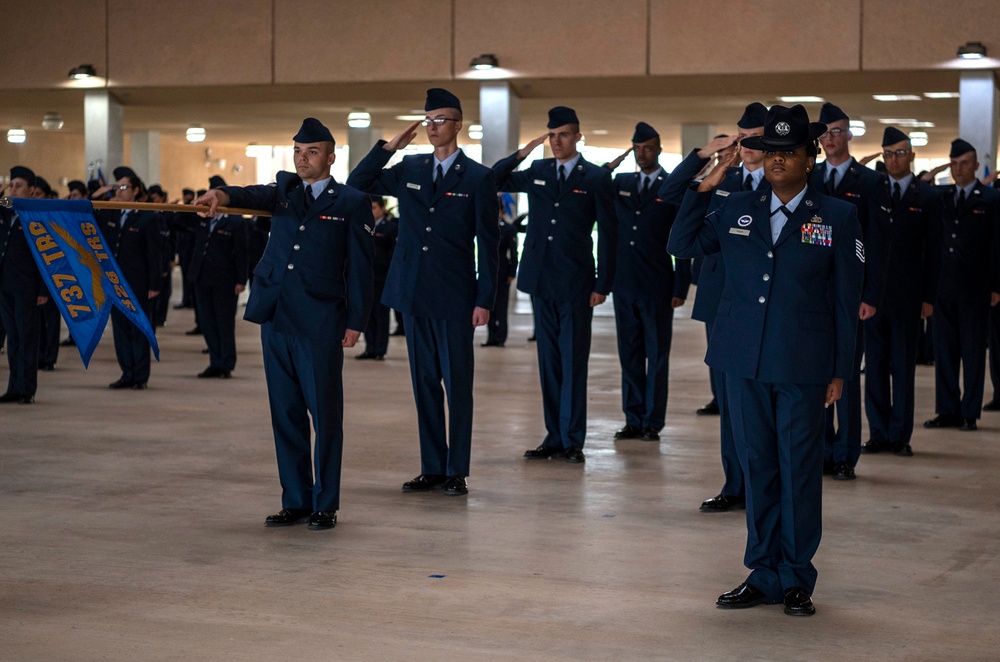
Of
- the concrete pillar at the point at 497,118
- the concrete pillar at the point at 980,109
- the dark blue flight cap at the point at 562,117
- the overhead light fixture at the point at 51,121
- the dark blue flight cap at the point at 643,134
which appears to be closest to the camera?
the dark blue flight cap at the point at 562,117

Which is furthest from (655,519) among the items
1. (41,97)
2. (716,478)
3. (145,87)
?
(41,97)

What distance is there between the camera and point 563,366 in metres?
7.68

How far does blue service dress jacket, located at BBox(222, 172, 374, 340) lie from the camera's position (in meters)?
5.73

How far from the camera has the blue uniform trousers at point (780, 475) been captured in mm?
4504

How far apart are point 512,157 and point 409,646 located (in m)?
3.61

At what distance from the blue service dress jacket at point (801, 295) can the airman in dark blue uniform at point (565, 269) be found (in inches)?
123

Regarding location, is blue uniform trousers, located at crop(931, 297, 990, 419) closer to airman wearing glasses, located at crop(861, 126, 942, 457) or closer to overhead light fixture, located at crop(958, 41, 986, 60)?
airman wearing glasses, located at crop(861, 126, 942, 457)

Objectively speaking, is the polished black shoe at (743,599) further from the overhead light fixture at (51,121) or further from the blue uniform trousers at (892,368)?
the overhead light fixture at (51,121)

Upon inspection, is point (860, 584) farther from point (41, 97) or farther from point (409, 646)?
point (41, 97)

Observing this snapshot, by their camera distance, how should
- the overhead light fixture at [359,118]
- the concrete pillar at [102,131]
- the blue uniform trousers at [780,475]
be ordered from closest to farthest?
the blue uniform trousers at [780,475]
the concrete pillar at [102,131]
the overhead light fixture at [359,118]

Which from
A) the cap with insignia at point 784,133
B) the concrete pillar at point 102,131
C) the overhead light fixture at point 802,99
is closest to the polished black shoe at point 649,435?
the cap with insignia at point 784,133

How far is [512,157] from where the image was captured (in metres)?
7.13

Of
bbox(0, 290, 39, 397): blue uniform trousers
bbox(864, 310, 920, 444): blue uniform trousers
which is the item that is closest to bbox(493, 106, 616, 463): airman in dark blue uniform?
bbox(864, 310, 920, 444): blue uniform trousers

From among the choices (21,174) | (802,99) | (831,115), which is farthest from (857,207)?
(802,99)
